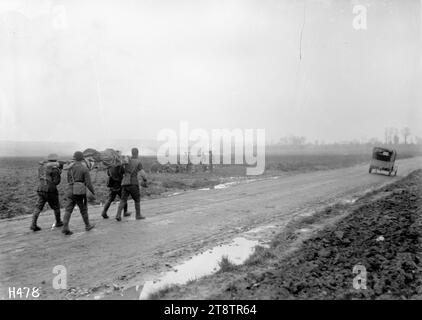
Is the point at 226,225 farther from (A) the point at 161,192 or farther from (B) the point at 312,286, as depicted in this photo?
(A) the point at 161,192

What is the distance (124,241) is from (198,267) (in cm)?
223

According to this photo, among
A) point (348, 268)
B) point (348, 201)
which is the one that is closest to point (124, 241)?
point (348, 268)

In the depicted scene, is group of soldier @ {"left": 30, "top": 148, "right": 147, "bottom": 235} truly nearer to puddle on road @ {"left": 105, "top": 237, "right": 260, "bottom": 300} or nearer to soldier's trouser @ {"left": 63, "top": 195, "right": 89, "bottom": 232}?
soldier's trouser @ {"left": 63, "top": 195, "right": 89, "bottom": 232}

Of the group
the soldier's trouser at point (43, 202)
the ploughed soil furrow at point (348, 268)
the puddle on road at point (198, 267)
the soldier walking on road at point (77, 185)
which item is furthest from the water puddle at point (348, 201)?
the soldier's trouser at point (43, 202)

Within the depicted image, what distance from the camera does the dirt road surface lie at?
5.64 metres

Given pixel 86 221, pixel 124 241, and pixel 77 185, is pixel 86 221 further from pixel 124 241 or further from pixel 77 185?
pixel 124 241

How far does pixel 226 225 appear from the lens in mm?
9625

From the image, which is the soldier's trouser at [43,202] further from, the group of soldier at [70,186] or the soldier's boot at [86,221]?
the soldier's boot at [86,221]

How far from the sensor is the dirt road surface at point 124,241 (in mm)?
5641

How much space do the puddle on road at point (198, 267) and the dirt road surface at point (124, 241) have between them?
221 mm

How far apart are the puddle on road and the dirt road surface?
22 cm

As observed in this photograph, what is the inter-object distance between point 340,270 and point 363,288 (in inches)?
26.8

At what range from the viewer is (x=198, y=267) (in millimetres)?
6324

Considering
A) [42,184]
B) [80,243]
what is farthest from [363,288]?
[42,184]
